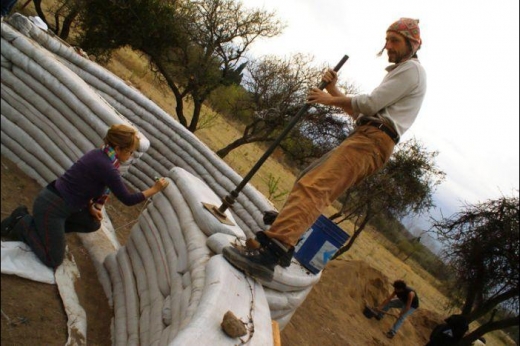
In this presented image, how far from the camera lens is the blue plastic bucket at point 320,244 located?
393 centimetres

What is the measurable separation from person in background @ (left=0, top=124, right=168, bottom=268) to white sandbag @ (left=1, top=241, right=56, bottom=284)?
4cm

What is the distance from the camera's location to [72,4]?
11.1 meters

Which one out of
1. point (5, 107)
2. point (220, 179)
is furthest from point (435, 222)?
point (5, 107)

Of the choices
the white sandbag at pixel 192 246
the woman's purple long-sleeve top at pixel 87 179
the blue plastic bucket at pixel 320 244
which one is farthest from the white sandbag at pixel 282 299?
the woman's purple long-sleeve top at pixel 87 179

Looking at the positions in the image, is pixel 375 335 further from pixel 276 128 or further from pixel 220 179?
pixel 276 128

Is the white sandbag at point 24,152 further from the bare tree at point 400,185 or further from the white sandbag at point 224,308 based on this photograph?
the bare tree at point 400,185

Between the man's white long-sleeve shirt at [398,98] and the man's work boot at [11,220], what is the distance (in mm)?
2226

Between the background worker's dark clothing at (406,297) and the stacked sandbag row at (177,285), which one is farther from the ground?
the background worker's dark clothing at (406,297)

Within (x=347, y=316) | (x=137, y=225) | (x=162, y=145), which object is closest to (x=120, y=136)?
(x=137, y=225)

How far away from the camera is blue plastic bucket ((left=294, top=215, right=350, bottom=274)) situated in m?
3.93

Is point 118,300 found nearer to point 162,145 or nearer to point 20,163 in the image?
point 20,163

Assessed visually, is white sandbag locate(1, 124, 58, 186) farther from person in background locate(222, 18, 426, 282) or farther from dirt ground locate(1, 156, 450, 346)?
person in background locate(222, 18, 426, 282)

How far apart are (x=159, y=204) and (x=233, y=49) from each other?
8.33 m

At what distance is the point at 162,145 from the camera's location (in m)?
5.43
